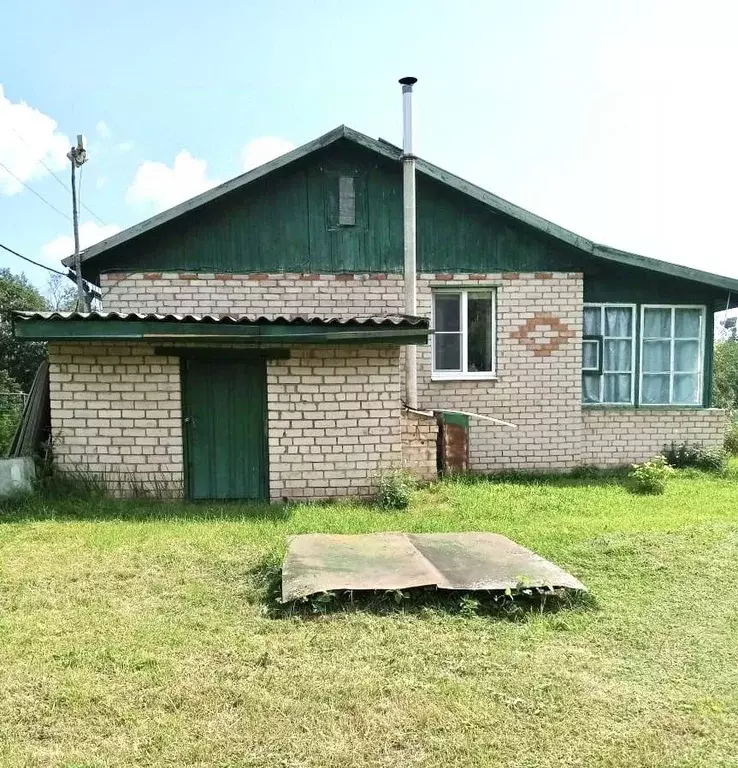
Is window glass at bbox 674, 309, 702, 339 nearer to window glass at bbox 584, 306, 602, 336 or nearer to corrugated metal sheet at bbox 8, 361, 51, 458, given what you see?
window glass at bbox 584, 306, 602, 336

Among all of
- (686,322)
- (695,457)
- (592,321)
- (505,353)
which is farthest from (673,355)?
(505,353)

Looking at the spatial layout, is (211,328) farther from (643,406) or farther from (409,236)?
(643,406)

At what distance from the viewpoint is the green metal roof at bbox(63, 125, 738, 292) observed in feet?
27.7

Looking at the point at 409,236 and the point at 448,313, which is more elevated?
the point at 409,236

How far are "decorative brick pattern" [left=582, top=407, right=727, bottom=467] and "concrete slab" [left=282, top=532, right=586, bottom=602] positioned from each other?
15.3ft

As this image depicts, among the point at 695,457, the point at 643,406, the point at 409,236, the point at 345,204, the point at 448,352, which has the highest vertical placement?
the point at 345,204

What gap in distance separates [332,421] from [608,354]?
5.09m

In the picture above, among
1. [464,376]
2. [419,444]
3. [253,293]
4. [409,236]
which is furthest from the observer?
[464,376]

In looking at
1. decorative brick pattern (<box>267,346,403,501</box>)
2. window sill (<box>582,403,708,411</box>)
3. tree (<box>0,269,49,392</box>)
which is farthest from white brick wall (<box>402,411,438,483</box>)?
tree (<box>0,269,49,392</box>)

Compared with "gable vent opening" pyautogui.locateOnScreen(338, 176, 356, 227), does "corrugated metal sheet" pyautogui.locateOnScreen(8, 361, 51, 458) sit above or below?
below

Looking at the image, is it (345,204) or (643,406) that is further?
(643,406)

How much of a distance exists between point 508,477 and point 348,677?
625 centimetres

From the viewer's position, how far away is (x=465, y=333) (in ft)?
30.8

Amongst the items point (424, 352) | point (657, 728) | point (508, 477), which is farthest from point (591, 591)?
point (424, 352)
